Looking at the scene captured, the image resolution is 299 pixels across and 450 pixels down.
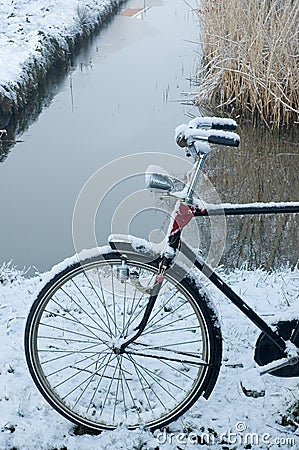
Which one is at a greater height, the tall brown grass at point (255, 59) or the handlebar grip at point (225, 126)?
the tall brown grass at point (255, 59)

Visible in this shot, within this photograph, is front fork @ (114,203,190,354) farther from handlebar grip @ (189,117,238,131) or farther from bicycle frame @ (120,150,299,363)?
handlebar grip @ (189,117,238,131)

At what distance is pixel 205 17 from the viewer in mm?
6746

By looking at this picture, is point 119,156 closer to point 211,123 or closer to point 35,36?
point 35,36

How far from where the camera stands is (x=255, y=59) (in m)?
6.04

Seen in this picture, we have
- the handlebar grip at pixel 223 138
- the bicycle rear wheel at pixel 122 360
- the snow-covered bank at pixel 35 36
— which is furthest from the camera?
the snow-covered bank at pixel 35 36

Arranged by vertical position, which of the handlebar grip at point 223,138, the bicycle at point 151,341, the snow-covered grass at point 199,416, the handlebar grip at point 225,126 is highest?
the handlebar grip at point 225,126

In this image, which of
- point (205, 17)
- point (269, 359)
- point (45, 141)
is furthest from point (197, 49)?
point (269, 359)

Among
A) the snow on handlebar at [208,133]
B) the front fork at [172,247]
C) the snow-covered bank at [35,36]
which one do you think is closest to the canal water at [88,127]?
the snow-covered bank at [35,36]

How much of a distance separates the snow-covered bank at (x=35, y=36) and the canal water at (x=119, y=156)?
296 millimetres

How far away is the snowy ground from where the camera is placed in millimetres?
7215

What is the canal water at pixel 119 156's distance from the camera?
440cm

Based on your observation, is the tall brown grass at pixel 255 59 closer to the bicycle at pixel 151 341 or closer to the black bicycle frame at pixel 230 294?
the bicycle at pixel 151 341

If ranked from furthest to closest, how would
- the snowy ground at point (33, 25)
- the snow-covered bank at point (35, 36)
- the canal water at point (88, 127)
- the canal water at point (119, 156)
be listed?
the snowy ground at point (33, 25), the snow-covered bank at point (35, 36), the canal water at point (88, 127), the canal water at point (119, 156)

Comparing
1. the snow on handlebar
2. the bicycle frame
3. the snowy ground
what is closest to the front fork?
the bicycle frame
